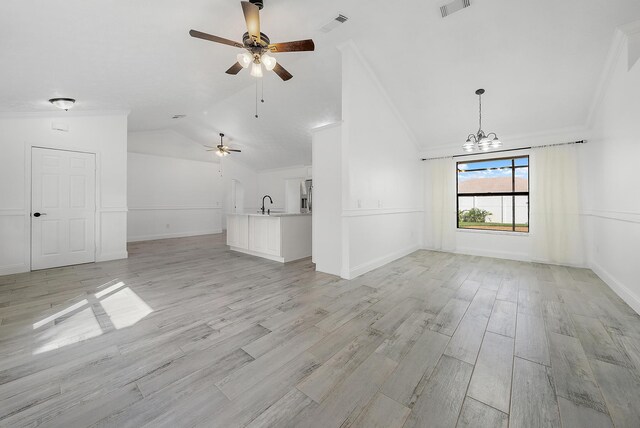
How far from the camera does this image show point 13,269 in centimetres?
393

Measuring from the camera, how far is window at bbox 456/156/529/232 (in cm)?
503

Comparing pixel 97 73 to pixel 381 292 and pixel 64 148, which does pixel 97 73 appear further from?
pixel 381 292

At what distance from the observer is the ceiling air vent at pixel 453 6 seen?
2.73m

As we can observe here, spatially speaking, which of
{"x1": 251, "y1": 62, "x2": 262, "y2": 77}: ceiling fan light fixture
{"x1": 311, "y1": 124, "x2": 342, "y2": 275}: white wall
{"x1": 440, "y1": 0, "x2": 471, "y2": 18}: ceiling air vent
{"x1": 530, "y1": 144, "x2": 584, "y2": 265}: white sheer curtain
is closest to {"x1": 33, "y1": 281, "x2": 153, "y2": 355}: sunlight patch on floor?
{"x1": 311, "y1": 124, "x2": 342, "y2": 275}: white wall

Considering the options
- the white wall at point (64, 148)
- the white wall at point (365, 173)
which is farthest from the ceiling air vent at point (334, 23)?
the white wall at point (64, 148)

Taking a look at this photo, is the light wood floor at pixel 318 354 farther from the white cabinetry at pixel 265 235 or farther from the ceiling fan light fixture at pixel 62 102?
the ceiling fan light fixture at pixel 62 102

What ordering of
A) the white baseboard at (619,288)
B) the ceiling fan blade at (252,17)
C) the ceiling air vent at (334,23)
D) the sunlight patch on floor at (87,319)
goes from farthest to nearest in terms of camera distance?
the ceiling air vent at (334,23) → the white baseboard at (619,288) → the ceiling fan blade at (252,17) → the sunlight patch on floor at (87,319)

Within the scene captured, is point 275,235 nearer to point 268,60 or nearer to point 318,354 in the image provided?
point 268,60

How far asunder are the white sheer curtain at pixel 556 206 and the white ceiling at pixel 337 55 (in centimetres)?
57

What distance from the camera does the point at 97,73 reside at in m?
3.36

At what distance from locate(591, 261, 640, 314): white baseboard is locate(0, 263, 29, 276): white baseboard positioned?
8415 mm

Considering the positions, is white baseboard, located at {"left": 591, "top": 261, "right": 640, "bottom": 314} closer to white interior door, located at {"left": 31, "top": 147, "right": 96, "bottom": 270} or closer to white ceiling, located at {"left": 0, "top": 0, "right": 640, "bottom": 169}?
white ceiling, located at {"left": 0, "top": 0, "right": 640, "bottom": 169}

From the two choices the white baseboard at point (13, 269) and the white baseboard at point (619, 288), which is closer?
the white baseboard at point (619, 288)

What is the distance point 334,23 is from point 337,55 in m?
0.71
